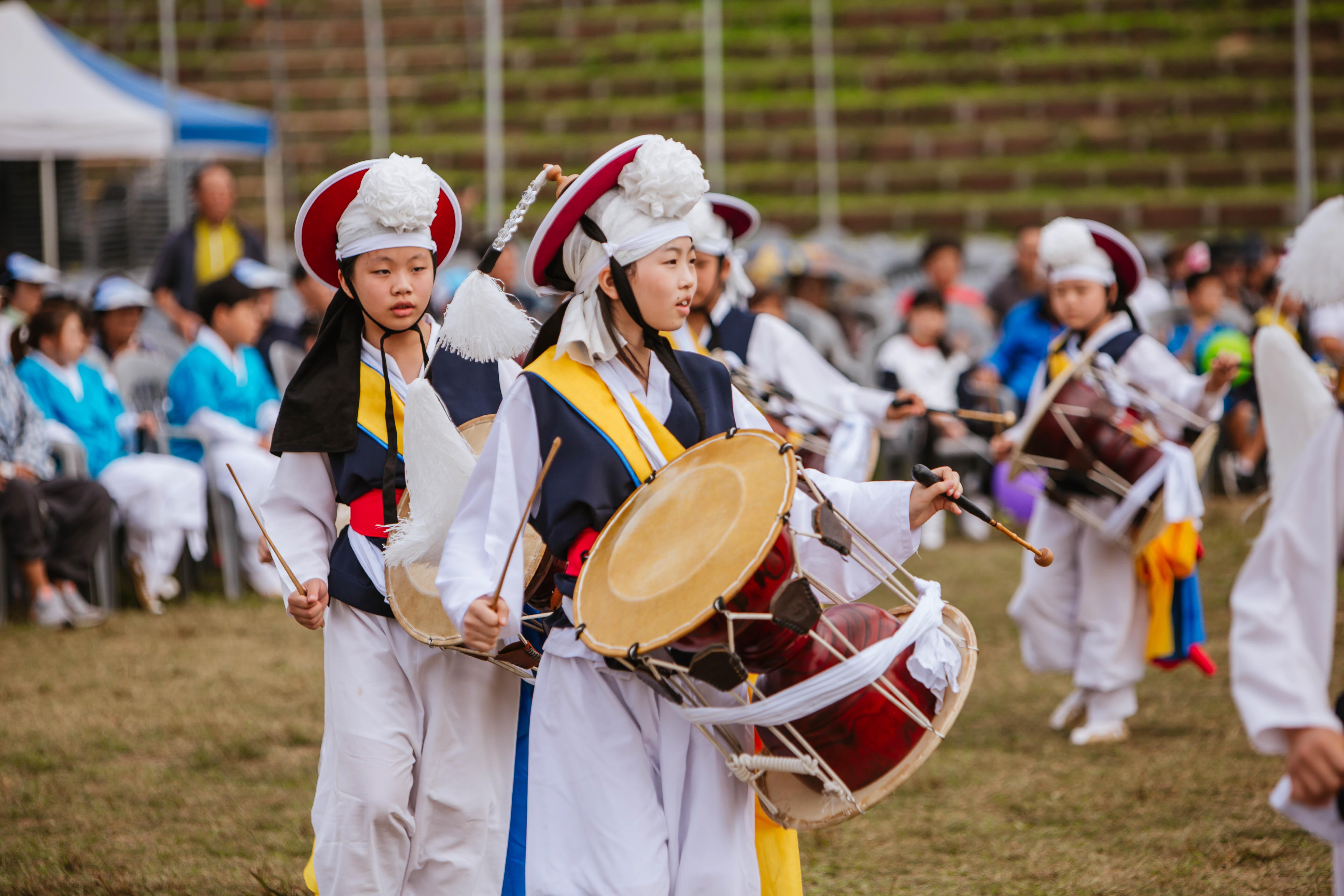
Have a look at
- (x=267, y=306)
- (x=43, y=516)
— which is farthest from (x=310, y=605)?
(x=267, y=306)

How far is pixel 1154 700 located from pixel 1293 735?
13.6 feet

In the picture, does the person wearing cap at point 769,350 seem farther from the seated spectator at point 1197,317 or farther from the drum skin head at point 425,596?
the seated spectator at point 1197,317

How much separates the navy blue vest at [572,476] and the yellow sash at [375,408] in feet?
1.99

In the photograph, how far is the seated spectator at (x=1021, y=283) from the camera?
1049 centimetres

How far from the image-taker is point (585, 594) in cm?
258

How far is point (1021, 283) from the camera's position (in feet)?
37.0

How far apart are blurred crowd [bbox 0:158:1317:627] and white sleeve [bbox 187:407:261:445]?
0.01m

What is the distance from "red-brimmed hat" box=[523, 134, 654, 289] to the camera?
275 cm

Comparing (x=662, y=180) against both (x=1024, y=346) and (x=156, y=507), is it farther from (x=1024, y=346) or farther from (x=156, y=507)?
(x=156, y=507)

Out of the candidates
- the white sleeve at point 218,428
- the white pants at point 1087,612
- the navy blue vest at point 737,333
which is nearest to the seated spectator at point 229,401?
the white sleeve at point 218,428

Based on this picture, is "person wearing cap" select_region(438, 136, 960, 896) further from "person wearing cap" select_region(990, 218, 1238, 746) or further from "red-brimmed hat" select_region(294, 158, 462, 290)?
"person wearing cap" select_region(990, 218, 1238, 746)

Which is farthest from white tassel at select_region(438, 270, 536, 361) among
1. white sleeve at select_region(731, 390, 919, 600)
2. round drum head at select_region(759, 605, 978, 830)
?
round drum head at select_region(759, 605, 978, 830)

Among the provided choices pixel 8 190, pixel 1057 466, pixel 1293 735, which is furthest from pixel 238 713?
pixel 8 190

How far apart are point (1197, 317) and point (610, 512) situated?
8.85 meters
